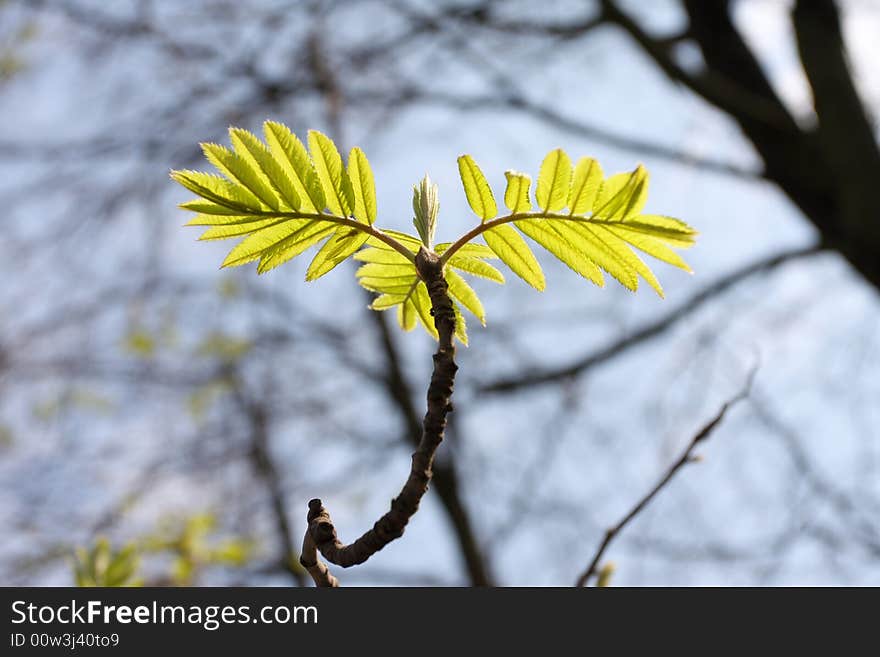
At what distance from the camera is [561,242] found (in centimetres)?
100

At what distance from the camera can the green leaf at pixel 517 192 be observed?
3.07 feet

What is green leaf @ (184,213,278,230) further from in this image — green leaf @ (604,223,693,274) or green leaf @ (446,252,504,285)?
green leaf @ (604,223,693,274)

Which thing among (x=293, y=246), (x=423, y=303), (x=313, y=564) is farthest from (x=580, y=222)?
(x=313, y=564)

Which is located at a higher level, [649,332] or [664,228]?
[649,332]

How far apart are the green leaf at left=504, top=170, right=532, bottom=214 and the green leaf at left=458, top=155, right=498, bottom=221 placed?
0.02 m

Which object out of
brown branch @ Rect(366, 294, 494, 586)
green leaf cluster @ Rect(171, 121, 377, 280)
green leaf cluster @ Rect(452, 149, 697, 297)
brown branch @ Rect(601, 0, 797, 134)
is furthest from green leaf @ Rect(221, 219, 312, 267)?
brown branch @ Rect(366, 294, 494, 586)

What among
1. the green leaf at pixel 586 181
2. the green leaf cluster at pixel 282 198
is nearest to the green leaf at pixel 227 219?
the green leaf cluster at pixel 282 198

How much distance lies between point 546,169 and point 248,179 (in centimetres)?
34

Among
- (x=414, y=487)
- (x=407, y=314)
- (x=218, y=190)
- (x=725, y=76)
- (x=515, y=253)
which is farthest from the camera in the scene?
(x=725, y=76)

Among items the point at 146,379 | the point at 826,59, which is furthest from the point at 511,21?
the point at 146,379

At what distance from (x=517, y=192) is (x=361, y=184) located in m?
0.19

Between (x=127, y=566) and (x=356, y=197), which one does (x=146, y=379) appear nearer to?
(x=127, y=566)

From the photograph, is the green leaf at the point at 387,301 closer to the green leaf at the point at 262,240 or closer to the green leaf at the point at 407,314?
the green leaf at the point at 407,314

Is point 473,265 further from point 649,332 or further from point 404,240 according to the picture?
point 649,332
